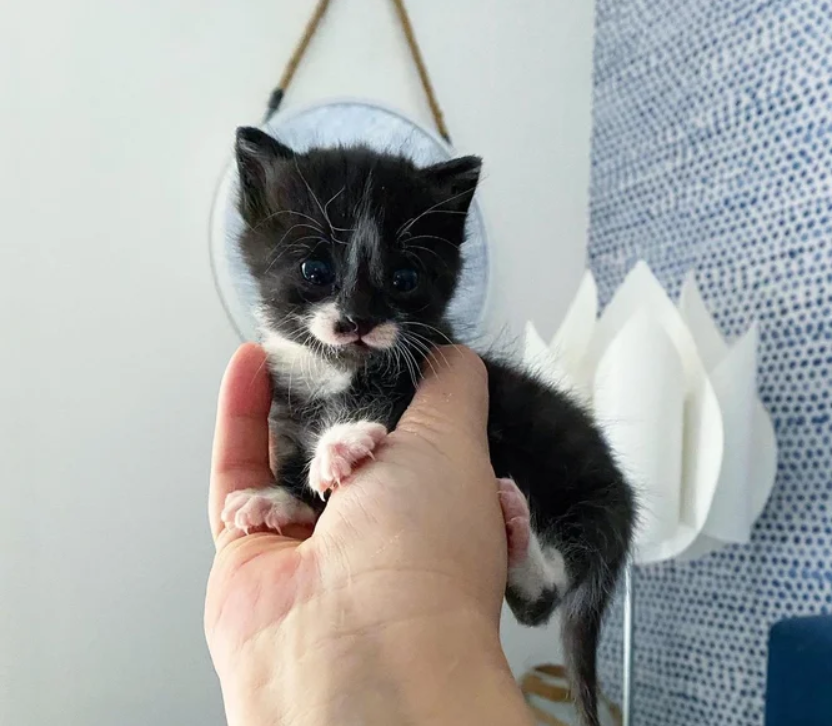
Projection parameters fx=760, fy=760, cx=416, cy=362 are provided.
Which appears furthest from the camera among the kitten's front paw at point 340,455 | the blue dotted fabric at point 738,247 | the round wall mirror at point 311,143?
the round wall mirror at point 311,143

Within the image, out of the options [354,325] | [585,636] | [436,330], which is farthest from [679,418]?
[354,325]

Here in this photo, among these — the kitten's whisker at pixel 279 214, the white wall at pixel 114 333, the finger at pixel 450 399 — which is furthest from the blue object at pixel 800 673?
the white wall at pixel 114 333

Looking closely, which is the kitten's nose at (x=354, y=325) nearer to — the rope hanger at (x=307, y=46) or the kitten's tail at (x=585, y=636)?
the kitten's tail at (x=585, y=636)

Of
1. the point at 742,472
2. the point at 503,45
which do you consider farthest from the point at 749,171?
the point at 503,45

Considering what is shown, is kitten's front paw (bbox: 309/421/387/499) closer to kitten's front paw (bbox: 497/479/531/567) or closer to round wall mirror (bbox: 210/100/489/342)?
kitten's front paw (bbox: 497/479/531/567)

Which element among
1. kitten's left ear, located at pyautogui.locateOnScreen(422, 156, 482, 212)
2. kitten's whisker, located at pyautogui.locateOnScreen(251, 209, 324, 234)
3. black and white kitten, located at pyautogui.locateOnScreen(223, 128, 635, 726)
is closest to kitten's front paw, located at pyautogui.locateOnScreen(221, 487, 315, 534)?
black and white kitten, located at pyautogui.locateOnScreen(223, 128, 635, 726)

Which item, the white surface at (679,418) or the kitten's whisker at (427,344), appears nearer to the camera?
the kitten's whisker at (427,344)

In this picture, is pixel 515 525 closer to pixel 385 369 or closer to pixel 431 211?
pixel 385 369
